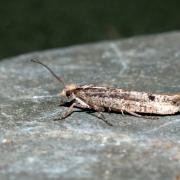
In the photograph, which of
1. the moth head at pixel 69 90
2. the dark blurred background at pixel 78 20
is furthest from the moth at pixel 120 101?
the dark blurred background at pixel 78 20

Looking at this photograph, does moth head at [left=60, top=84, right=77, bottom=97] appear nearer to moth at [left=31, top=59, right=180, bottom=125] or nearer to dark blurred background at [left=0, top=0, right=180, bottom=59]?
moth at [left=31, top=59, right=180, bottom=125]

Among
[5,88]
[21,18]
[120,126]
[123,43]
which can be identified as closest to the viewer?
[120,126]

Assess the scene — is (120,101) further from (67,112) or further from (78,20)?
(78,20)

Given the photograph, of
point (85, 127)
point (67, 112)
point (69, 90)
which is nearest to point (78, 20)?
point (69, 90)

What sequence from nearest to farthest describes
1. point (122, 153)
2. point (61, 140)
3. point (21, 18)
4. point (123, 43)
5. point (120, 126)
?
point (122, 153)
point (61, 140)
point (120, 126)
point (123, 43)
point (21, 18)

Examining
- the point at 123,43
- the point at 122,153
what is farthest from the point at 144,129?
the point at 123,43

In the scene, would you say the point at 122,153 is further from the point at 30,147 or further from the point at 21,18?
the point at 21,18
